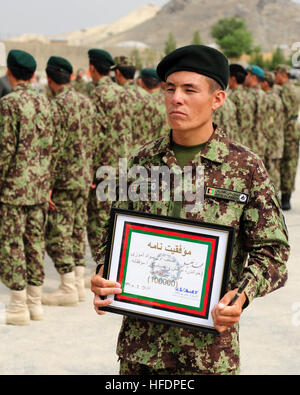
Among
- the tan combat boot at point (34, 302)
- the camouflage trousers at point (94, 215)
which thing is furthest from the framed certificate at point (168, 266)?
the camouflage trousers at point (94, 215)

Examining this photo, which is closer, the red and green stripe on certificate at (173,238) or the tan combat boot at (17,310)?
the red and green stripe on certificate at (173,238)

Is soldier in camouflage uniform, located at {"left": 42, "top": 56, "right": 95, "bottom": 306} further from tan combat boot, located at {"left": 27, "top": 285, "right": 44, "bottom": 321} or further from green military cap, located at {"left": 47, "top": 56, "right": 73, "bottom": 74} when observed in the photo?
tan combat boot, located at {"left": 27, "top": 285, "right": 44, "bottom": 321}

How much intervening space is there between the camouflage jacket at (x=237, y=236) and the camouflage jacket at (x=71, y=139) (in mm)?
3175

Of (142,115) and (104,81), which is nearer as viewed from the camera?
(104,81)

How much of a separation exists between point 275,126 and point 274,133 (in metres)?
0.11

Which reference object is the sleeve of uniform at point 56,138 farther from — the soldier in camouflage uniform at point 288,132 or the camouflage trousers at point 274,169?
the soldier in camouflage uniform at point 288,132

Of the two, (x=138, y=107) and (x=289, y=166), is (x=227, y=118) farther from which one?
(x=289, y=166)

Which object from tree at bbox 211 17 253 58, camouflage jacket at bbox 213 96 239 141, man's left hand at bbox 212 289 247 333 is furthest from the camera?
tree at bbox 211 17 253 58

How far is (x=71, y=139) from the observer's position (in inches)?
206

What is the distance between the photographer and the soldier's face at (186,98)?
1.96 metres

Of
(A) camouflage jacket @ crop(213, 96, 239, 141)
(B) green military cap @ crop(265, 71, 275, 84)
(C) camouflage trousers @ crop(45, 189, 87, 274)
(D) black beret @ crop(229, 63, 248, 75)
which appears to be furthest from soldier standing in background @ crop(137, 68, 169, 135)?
(B) green military cap @ crop(265, 71, 275, 84)

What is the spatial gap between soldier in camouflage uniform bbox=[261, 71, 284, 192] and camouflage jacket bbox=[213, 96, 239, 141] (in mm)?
1236

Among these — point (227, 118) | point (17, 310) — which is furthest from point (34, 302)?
point (227, 118)

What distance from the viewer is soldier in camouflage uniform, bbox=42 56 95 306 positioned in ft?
17.1
